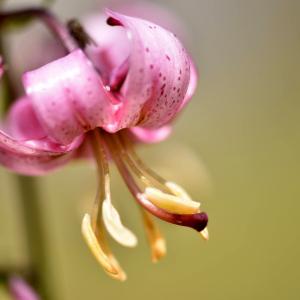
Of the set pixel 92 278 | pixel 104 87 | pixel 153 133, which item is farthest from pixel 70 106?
pixel 92 278

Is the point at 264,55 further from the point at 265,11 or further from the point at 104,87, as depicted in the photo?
the point at 104,87

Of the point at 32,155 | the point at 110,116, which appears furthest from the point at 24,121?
the point at 110,116

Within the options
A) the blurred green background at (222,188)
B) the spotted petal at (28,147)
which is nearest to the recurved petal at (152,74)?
the spotted petal at (28,147)

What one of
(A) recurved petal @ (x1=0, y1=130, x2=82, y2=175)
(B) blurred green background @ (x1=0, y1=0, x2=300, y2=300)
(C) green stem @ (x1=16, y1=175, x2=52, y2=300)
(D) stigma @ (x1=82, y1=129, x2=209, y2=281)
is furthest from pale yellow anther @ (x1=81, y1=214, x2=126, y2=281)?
(B) blurred green background @ (x1=0, y1=0, x2=300, y2=300)

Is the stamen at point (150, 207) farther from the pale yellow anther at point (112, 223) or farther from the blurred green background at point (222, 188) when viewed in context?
the blurred green background at point (222, 188)

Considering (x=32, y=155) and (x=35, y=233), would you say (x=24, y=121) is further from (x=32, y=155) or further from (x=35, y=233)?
(x=35, y=233)

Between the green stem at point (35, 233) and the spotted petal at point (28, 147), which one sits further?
the green stem at point (35, 233)
